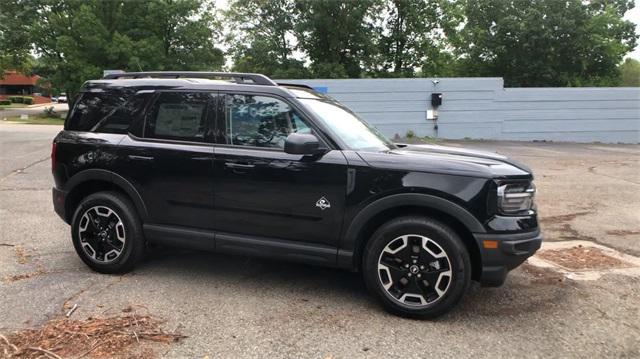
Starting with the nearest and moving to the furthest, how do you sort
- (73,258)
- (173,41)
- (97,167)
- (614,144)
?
(97,167) → (73,258) → (614,144) → (173,41)

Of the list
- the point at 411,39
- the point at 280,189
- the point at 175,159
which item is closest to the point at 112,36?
the point at 411,39

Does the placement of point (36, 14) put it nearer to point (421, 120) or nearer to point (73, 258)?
point (421, 120)

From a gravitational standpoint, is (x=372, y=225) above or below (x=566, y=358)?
above

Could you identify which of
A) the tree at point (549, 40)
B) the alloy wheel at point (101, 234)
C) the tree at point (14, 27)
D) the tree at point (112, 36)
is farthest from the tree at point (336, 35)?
the alloy wheel at point (101, 234)

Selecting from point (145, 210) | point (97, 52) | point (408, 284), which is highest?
point (97, 52)

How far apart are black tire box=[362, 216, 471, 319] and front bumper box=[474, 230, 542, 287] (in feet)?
0.42

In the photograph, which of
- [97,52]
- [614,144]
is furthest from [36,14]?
[614,144]

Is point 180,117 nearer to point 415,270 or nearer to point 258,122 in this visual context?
point 258,122

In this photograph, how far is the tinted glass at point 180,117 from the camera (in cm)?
464

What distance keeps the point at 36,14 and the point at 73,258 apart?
46387mm

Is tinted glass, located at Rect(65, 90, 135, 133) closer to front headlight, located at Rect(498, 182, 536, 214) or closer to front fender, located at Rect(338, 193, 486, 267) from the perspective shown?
front fender, located at Rect(338, 193, 486, 267)

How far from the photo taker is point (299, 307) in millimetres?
4180

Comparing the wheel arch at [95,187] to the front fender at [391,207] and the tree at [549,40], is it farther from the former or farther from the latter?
the tree at [549,40]

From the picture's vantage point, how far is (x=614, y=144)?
2019cm
